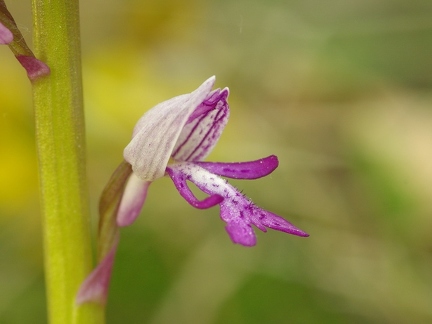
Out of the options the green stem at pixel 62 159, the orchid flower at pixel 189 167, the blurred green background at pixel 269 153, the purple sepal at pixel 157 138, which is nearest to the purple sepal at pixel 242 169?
the orchid flower at pixel 189 167

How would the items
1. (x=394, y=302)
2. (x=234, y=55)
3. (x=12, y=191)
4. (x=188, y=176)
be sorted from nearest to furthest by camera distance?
(x=188, y=176) → (x=394, y=302) → (x=12, y=191) → (x=234, y=55)

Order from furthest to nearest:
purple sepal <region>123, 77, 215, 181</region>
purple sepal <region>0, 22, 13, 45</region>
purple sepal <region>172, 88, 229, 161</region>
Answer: purple sepal <region>172, 88, 229, 161</region> < purple sepal <region>123, 77, 215, 181</region> < purple sepal <region>0, 22, 13, 45</region>

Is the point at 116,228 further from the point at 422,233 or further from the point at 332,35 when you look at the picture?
the point at 332,35

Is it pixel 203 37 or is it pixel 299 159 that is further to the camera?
pixel 203 37

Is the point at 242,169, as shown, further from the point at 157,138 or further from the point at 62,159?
the point at 62,159

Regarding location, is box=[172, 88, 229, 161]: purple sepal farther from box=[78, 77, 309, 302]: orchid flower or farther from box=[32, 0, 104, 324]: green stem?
box=[32, 0, 104, 324]: green stem

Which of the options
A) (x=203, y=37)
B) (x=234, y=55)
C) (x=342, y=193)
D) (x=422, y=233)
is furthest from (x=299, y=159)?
(x=203, y=37)

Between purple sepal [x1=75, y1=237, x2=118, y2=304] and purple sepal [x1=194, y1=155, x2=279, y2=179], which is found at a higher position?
purple sepal [x1=194, y1=155, x2=279, y2=179]

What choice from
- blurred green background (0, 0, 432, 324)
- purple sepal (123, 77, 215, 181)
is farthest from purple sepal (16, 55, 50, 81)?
blurred green background (0, 0, 432, 324)
